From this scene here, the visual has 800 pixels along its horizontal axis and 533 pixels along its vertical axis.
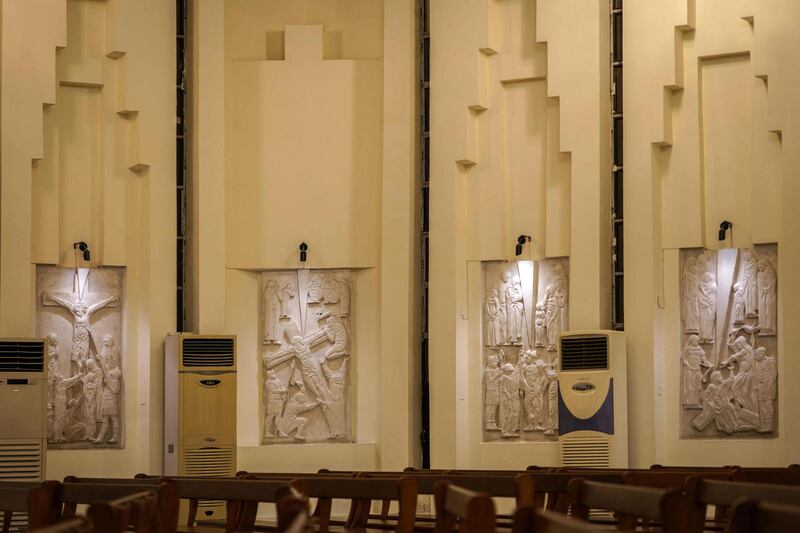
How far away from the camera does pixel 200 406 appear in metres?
13.0

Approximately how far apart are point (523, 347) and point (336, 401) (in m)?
2.20

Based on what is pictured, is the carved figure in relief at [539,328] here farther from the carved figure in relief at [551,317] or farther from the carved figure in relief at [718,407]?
the carved figure in relief at [718,407]

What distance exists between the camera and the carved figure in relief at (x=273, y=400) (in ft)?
45.5

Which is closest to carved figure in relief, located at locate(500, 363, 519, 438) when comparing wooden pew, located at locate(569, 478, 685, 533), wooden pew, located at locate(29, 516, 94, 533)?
wooden pew, located at locate(569, 478, 685, 533)

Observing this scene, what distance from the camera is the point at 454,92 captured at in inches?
545

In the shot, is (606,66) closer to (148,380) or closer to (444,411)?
(444,411)

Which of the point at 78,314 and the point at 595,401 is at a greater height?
the point at 78,314

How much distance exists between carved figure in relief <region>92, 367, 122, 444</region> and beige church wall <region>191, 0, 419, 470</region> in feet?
3.35

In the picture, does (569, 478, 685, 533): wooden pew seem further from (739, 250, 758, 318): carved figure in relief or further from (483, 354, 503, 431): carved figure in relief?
(483, 354, 503, 431): carved figure in relief

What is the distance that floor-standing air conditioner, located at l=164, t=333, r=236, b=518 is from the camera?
13.0 metres

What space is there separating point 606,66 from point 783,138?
2.08 m

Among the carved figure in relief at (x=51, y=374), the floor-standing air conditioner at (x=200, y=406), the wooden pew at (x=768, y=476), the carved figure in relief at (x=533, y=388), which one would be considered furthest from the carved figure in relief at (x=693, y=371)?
the carved figure in relief at (x=51, y=374)

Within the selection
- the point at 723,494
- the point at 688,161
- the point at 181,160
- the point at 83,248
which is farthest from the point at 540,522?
the point at 181,160

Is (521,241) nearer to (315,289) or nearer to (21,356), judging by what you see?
(315,289)
